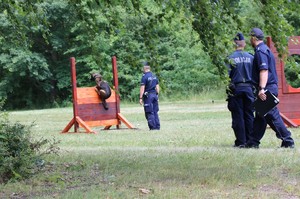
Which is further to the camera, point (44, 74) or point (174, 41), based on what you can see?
point (44, 74)

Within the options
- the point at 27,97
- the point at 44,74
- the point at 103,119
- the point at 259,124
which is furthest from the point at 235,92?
the point at 27,97

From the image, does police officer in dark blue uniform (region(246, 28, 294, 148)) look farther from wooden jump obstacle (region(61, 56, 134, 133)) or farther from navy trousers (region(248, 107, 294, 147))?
wooden jump obstacle (region(61, 56, 134, 133))

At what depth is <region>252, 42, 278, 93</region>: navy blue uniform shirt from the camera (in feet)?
31.9

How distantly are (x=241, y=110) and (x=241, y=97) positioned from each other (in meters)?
0.20

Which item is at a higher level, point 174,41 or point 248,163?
point 174,41

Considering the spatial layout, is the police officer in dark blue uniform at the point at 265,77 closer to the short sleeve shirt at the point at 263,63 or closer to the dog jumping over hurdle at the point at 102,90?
the short sleeve shirt at the point at 263,63

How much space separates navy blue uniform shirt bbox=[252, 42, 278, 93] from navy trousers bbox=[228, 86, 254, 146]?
48cm

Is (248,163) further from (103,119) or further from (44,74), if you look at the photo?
(44,74)

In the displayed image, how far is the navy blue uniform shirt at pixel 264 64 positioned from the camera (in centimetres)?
972

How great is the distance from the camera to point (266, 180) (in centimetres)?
700

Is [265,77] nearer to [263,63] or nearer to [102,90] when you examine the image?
[263,63]

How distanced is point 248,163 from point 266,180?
3.97ft

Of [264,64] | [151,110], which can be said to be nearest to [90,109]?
[151,110]

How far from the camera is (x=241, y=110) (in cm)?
1054
